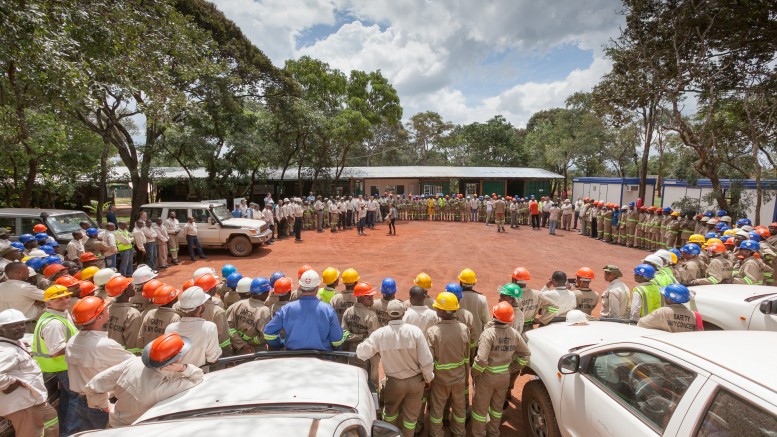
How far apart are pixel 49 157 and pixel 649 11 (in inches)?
1046

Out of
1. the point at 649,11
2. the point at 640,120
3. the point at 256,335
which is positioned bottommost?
the point at 256,335

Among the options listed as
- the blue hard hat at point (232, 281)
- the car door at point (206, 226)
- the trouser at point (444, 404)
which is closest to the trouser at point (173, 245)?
the car door at point (206, 226)

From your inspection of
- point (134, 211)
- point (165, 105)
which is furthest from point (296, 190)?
point (165, 105)

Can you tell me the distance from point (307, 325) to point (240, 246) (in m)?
10.0

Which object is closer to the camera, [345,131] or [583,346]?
[583,346]

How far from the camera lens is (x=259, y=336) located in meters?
4.60

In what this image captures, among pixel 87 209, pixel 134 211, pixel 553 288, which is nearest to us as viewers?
pixel 553 288

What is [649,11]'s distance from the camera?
48.9ft

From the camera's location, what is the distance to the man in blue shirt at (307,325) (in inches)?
150

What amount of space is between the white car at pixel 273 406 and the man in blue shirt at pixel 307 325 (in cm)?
33

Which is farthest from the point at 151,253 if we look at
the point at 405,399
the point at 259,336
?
the point at 405,399

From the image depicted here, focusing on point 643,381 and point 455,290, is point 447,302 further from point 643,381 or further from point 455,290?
point 643,381

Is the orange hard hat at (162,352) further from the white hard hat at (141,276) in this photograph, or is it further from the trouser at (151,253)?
the trouser at (151,253)

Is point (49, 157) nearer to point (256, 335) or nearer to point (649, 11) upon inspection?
point (256, 335)
